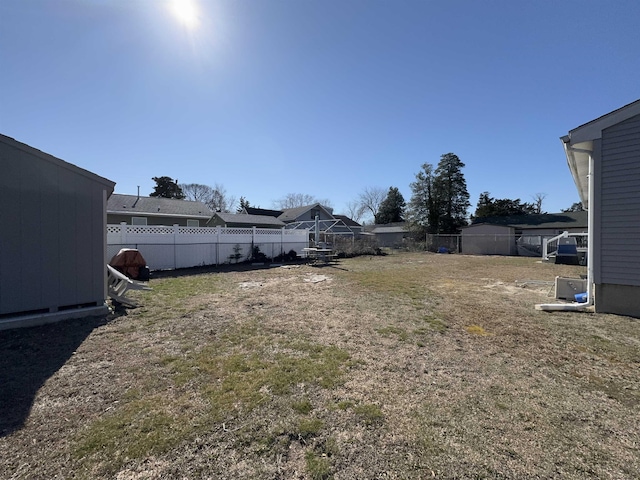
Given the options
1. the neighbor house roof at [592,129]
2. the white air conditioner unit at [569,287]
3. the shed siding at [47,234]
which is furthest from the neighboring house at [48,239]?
the white air conditioner unit at [569,287]

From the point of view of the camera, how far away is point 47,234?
4559 mm

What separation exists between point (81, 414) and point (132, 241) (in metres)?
10.4

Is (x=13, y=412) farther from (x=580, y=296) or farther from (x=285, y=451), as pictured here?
(x=580, y=296)

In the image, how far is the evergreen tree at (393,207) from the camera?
46.5 meters

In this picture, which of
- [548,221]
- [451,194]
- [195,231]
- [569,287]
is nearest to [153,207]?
[195,231]

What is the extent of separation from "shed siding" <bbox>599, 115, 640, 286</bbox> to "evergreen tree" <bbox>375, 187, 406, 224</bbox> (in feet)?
A: 137

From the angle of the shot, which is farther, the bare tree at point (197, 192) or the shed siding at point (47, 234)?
the bare tree at point (197, 192)

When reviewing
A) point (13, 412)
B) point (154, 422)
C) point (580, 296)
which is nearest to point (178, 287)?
point (13, 412)

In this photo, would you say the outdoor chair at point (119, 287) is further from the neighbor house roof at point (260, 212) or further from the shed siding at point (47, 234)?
the neighbor house roof at point (260, 212)

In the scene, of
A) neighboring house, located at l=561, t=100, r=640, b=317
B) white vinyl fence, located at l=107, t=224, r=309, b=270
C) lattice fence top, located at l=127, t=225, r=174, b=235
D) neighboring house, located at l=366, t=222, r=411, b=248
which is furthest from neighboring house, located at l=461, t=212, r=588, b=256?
lattice fence top, located at l=127, t=225, r=174, b=235

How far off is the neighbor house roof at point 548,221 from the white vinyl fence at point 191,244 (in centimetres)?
2087

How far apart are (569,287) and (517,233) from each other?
896 inches

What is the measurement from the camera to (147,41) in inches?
253

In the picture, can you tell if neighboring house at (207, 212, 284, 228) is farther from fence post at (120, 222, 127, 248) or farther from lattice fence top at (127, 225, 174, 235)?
fence post at (120, 222, 127, 248)
